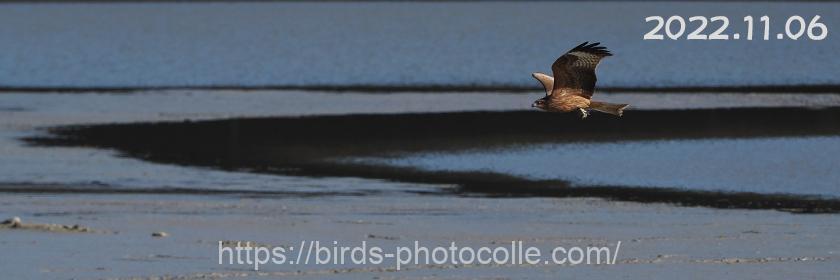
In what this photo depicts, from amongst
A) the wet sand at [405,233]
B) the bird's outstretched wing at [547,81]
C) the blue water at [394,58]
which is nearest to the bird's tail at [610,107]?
the bird's outstretched wing at [547,81]

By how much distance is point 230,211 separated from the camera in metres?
Answer: 21.6

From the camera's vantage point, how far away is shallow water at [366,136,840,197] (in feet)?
79.1

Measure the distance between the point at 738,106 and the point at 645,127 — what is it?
16.7 ft

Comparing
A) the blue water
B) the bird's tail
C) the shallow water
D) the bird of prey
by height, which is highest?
the blue water

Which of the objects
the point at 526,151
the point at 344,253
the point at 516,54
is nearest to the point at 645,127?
the point at 526,151

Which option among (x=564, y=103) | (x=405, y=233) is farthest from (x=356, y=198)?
(x=564, y=103)

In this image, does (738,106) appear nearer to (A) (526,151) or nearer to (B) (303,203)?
(A) (526,151)

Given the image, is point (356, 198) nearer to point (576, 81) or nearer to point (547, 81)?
point (547, 81)

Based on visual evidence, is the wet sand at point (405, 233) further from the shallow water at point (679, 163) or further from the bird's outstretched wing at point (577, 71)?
the shallow water at point (679, 163)

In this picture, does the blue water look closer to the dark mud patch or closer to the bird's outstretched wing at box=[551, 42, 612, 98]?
the dark mud patch

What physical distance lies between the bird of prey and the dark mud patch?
6935 millimetres

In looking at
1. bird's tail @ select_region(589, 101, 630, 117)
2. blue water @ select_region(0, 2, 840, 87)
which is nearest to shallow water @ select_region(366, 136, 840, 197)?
bird's tail @ select_region(589, 101, 630, 117)

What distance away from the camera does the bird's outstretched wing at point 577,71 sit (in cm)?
1570

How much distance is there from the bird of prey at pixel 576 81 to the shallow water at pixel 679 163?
24.7 feet
